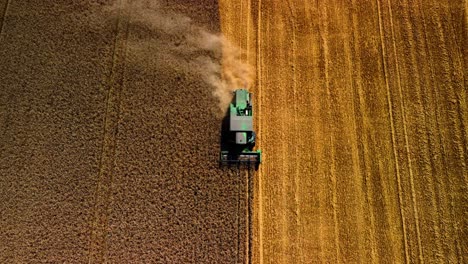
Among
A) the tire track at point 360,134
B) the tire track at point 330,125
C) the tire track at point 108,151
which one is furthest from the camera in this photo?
the tire track at point 360,134

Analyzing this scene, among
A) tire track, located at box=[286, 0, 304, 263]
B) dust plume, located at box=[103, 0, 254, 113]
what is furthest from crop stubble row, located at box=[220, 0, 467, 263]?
dust plume, located at box=[103, 0, 254, 113]

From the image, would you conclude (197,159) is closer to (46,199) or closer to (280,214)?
(280,214)

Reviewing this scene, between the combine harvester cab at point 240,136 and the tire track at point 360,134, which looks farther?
the tire track at point 360,134

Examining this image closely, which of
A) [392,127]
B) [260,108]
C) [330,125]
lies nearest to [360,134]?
[330,125]

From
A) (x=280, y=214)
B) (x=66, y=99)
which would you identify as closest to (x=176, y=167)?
(x=280, y=214)

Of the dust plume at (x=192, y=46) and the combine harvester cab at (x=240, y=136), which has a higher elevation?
the dust plume at (x=192, y=46)

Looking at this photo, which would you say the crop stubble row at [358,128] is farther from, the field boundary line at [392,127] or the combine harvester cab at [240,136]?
the combine harvester cab at [240,136]

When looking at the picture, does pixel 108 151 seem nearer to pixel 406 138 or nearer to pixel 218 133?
pixel 218 133

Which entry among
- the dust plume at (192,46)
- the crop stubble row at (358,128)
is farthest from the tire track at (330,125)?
the dust plume at (192,46)

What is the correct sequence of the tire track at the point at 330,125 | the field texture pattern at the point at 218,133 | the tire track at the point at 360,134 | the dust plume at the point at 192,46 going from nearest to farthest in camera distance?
the field texture pattern at the point at 218,133 → the tire track at the point at 330,125 → the tire track at the point at 360,134 → the dust plume at the point at 192,46
